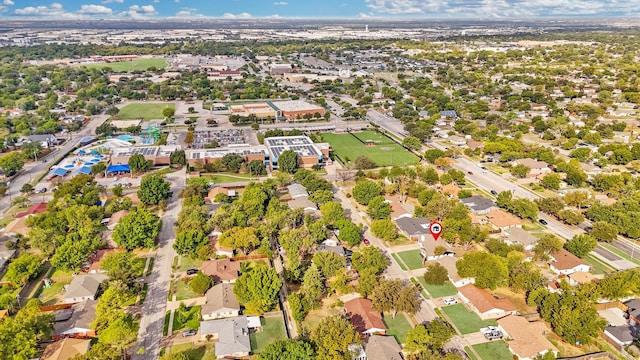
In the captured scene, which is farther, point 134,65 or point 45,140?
point 134,65

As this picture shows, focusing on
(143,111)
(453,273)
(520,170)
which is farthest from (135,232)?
(143,111)

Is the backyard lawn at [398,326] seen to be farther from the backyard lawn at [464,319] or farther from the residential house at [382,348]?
the backyard lawn at [464,319]

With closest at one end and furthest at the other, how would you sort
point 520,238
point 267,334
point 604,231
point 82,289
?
point 267,334 < point 82,289 < point 520,238 < point 604,231

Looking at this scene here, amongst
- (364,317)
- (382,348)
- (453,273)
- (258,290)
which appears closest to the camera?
(382,348)

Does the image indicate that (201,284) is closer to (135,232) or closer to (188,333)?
(188,333)

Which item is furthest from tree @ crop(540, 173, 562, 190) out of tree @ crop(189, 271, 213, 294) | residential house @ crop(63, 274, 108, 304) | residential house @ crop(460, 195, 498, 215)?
residential house @ crop(63, 274, 108, 304)

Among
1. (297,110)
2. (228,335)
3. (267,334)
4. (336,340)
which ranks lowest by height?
(267,334)
